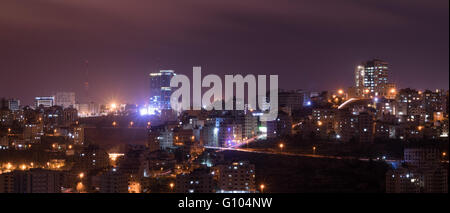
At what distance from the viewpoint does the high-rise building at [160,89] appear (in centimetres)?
2239

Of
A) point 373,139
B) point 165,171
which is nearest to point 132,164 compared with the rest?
point 165,171

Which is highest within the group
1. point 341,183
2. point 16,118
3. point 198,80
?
point 198,80

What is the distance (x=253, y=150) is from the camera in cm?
1155

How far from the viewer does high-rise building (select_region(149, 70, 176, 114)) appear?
73.5 ft

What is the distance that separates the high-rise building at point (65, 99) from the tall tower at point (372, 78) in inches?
394

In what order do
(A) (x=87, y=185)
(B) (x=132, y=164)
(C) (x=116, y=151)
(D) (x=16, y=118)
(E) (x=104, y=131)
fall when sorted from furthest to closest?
1. (E) (x=104, y=131)
2. (D) (x=16, y=118)
3. (C) (x=116, y=151)
4. (B) (x=132, y=164)
5. (A) (x=87, y=185)

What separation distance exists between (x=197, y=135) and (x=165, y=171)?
3.75 m

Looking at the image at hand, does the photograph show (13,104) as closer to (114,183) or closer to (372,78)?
(114,183)

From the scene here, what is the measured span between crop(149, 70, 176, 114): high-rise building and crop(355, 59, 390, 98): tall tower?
7.97m

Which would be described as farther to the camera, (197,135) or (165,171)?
(197,135)

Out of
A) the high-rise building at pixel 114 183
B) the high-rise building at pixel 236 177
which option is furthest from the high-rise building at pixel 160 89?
the high-rise building at pixel 114 183

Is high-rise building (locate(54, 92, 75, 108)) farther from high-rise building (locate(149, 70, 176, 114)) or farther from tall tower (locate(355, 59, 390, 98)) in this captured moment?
tall tower (locate(355, 59, 390, 98))

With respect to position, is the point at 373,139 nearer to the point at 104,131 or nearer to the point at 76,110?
the point at 104,131

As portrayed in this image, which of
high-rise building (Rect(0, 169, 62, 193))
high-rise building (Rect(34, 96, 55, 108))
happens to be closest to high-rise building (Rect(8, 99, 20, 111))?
high-rise building (Rect(34, 96, 55, 108))
